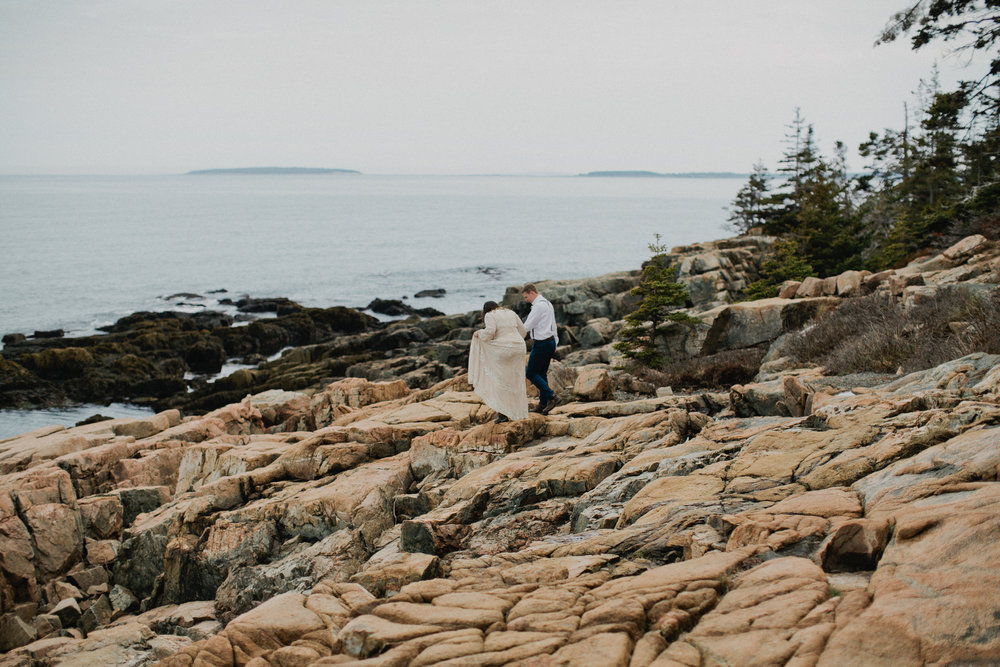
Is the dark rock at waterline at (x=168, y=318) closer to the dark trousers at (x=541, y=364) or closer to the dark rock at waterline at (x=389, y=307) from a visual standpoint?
the dark rock at waterline at (x=389, y=307)

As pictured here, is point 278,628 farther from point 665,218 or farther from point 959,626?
point 665,218

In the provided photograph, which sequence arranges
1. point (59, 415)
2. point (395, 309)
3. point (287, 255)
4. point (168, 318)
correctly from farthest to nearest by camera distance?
point (287, 255)
point (395, 309)
point (168, 318)
point (59, 415)

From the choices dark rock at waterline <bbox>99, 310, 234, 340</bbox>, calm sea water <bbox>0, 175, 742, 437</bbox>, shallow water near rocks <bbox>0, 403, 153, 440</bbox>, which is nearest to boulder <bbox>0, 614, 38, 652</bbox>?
shallow water near rocks <bbox>0, 403, 153, 440</bbox>

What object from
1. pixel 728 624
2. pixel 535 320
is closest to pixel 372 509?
pixel 535 320

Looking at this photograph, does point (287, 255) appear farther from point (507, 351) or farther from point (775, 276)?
point (507, 351)

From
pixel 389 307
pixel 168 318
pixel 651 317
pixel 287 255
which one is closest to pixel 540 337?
pixel 651 317

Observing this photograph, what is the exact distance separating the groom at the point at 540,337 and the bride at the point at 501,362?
0.95 ft

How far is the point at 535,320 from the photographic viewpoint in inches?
475

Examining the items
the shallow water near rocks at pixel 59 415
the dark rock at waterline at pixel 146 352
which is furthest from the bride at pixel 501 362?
the dark rock at waterline at pixel 146 352

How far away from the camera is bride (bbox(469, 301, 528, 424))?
11.8 m

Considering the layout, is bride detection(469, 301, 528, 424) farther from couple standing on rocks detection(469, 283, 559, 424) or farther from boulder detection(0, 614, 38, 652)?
boulder detection(0, 614, 38, 652)

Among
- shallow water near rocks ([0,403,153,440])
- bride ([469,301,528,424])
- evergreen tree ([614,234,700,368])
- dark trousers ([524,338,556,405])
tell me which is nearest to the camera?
bride ([469,301,528,424])

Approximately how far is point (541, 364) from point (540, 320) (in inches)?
36.7

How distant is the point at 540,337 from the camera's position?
480 inches
